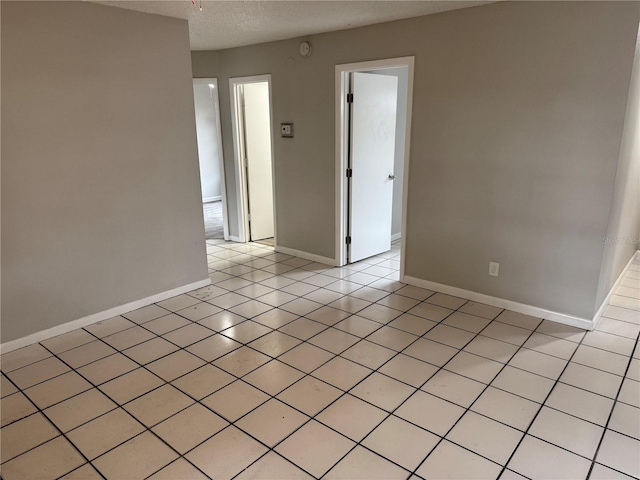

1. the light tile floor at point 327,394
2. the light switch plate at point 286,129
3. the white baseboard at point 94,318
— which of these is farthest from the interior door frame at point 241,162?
the light tile floor at point 327,394

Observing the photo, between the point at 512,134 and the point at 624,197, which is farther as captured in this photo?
the point at 624,197

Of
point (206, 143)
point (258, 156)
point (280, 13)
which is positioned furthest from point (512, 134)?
point (206, 143)

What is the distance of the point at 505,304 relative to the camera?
3.47 metres

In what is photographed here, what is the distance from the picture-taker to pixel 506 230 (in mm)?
3346

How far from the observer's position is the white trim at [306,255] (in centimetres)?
467

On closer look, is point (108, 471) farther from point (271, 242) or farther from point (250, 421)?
point (271, 242)

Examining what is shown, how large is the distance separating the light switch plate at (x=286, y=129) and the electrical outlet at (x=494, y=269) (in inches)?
96.2

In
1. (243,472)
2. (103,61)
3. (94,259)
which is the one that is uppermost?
(103,61)

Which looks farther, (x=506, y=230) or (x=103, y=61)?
(x=506, y=230)

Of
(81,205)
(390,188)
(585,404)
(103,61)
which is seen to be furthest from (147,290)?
(585,404)

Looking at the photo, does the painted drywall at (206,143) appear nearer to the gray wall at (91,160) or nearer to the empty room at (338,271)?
the empty room at (338,271)

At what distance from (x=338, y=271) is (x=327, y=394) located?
2117 mm

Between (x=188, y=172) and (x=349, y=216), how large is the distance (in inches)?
66.4

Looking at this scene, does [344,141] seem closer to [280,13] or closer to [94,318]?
[280,13]
